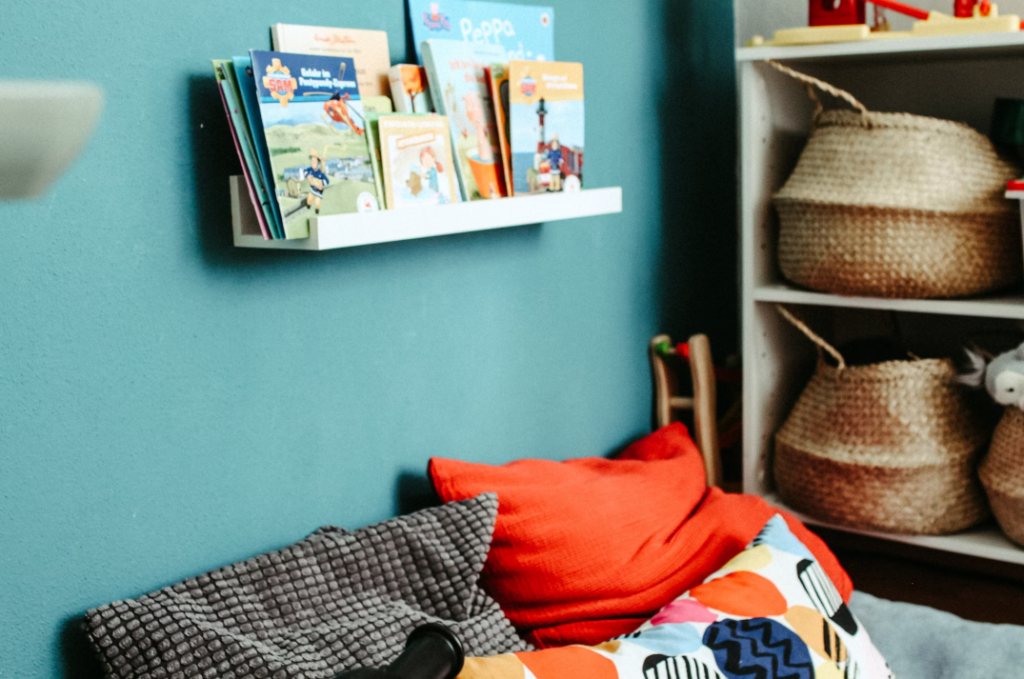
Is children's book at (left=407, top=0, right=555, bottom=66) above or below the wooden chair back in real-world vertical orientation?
above

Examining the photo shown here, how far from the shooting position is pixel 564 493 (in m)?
1.35

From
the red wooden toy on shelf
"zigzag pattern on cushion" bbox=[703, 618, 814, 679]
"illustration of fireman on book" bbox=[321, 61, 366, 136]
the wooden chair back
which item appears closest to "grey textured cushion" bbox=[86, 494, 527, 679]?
"zigzag pattern on cushion" bbox=[703, 618, 814, 679]

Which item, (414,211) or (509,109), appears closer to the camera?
(414,211)

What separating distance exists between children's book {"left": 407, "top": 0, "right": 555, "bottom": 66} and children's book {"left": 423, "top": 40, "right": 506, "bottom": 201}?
0.08 feet

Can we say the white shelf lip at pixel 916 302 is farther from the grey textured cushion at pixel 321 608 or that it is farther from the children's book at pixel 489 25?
the grey textured cushion at pixel 321 608

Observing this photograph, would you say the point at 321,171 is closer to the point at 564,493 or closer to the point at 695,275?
the point at 564,493

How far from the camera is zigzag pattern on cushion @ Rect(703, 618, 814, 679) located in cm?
104

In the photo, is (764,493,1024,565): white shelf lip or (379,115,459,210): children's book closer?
(379,115,459,210): children's book

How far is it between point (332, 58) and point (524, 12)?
44cm

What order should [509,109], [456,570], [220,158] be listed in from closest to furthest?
[220,158] → [456,570] → [509,109]

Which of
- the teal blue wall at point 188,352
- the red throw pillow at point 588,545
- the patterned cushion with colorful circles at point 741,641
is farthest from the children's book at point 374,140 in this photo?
the patterned cushion with colorful circles at point 741,641

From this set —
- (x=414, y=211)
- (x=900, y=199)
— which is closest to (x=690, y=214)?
(x=900, y=199)

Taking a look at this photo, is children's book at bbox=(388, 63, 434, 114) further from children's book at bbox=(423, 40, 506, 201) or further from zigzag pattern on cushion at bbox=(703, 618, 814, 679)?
zigzag pattern on cushion at bbox=(703, 618, 814, 679)

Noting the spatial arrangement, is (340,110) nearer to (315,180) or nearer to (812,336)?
(315,180)
